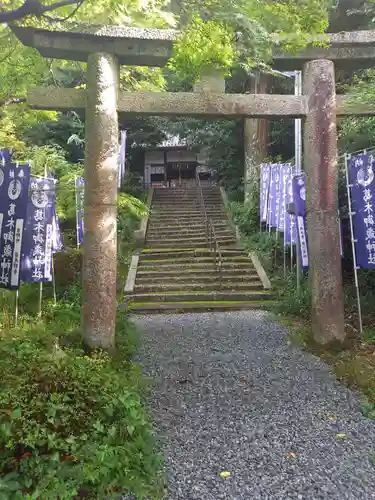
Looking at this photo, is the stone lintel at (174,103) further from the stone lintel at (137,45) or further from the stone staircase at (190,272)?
the stone staircase at (190,272)

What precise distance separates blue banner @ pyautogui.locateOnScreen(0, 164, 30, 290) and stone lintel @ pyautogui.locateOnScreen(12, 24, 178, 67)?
1.76 metres

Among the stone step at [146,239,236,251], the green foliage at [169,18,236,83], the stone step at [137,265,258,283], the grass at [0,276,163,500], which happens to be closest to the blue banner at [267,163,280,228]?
the stone step at [137,265,258,283]

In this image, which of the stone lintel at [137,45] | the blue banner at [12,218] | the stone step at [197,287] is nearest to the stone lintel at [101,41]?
the stone lintel at [137,45]

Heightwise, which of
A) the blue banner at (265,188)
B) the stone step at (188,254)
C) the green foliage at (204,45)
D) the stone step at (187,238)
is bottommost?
the stone step at (188,254)

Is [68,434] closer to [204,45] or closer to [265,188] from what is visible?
[204,45]

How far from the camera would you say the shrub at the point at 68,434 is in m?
2.69

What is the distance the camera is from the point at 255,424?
3.88m

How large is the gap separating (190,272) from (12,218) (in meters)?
5.62

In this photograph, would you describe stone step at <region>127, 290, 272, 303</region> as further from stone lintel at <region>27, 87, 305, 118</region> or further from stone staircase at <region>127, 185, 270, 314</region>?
stone lintel at <region>27, 87, 305, 118</region>

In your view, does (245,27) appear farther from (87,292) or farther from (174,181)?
(174,181)

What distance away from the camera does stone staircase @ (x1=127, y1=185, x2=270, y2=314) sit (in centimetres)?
936

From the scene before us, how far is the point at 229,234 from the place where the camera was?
14406mm


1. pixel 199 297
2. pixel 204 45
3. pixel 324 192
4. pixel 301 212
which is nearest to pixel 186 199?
pixel 199 297

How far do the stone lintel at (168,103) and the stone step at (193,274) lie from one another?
5.64 m
